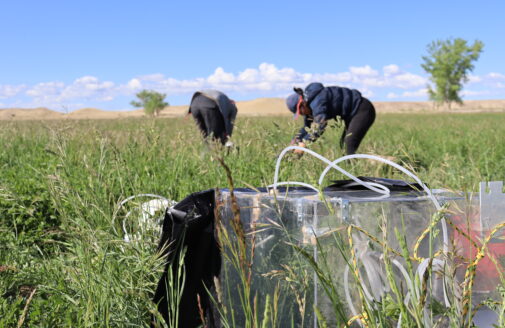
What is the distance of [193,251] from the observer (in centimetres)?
197

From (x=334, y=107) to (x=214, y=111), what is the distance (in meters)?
1.64

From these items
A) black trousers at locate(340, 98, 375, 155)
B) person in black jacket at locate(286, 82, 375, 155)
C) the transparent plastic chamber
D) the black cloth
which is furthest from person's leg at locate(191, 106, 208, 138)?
the transparent plastic chamber

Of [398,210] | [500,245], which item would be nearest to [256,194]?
[398,210]

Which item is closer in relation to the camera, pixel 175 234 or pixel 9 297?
pixel 175 234

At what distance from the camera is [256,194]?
1787 millimetres

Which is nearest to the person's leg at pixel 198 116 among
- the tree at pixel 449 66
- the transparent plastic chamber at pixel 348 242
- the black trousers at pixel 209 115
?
the black trousers at pixel 209 115

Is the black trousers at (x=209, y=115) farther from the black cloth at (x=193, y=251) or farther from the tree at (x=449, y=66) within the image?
the tree at (x=449, y=66)

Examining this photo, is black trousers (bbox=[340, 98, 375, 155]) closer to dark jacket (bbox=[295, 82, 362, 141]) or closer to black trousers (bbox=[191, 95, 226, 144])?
dark jacket (bbox=[295, 82, 362, 141])

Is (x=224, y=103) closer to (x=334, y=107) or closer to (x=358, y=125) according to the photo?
(x=334, y=107)

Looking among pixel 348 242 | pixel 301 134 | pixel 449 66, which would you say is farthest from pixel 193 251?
pixel 449 66

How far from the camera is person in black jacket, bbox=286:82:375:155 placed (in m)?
5.36

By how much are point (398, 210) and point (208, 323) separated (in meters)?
0.89

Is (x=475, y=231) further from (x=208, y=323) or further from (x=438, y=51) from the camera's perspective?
(x=438, y=51)

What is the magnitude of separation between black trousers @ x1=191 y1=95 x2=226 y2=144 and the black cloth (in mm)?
4381
